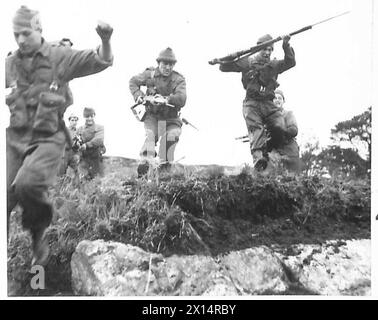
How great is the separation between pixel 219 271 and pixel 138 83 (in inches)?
82.8

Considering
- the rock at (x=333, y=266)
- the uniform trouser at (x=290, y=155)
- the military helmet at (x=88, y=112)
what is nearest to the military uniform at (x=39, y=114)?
the military helmet at (x=88, y=112)

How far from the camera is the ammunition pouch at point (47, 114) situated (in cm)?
734

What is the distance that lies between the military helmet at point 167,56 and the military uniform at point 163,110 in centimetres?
13

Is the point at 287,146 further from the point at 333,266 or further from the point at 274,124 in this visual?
the point at 333,266

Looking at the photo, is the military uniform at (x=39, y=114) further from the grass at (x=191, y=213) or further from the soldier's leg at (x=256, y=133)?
the soldier's leg at (x=256, y=133)

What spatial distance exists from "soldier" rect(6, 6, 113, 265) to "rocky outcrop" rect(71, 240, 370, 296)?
1.78 feet

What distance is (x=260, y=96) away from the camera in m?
8.23

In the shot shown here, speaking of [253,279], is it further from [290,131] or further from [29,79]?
[29,79]

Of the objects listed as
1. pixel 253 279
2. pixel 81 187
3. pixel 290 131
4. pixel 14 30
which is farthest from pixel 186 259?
pixel 14 30

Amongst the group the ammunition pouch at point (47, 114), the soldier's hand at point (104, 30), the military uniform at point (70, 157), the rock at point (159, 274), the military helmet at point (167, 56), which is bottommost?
the rock at point (159, 274)

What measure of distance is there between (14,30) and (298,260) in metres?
3.43

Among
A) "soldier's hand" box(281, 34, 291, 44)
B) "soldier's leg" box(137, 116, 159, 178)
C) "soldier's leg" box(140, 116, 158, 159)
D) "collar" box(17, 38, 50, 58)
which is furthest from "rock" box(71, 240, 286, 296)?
"soldier's hand" box(281, 34, 291, 44)

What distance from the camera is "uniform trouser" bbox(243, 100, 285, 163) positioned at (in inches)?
321

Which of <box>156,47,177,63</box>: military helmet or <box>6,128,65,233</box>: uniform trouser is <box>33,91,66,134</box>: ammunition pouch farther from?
<box>156,47,177,63</box>: military helmet
